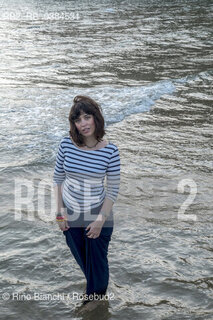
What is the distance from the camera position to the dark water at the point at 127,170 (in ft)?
15.0

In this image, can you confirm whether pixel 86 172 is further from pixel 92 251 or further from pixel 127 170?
pixel 127 170

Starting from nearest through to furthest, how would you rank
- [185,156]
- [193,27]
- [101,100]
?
[185,156], [101,100], [193,27]

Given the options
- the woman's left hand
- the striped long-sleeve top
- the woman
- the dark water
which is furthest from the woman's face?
the dark water

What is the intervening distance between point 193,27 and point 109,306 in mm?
18640

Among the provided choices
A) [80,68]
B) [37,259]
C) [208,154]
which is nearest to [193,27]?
[80,68]

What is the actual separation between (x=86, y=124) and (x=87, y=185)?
1.63 feet

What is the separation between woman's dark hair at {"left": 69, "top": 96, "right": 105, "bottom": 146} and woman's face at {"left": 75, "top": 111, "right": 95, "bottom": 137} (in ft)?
0.08

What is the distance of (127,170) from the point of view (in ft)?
23.8

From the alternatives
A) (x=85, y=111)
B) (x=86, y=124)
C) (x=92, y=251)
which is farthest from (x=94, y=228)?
(x=85, y=111)

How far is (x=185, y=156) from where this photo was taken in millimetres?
7727

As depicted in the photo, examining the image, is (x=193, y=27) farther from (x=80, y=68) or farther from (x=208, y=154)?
(x=208, y=154)

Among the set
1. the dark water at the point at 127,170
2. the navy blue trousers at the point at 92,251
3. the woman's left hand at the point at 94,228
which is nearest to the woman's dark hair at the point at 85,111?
the woman's left hand at the point at 94,228

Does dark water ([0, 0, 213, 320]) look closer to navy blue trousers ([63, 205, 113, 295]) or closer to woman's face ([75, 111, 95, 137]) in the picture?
navy blue trousers ([63, 205, 113, 295])

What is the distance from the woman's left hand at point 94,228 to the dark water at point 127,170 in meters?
0.91
